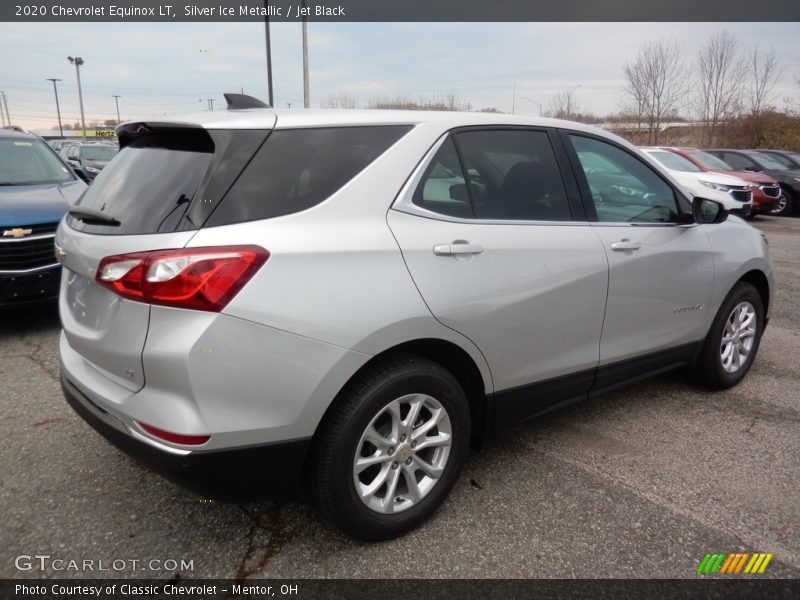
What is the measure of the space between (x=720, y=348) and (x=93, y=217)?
3.76m

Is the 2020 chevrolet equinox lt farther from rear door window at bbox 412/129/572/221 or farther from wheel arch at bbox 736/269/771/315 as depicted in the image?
wheel arch at bbox 736/269/771/315

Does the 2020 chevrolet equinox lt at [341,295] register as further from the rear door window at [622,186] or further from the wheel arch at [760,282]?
the wheel arch at [760,282]

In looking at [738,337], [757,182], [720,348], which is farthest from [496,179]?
[757,182]

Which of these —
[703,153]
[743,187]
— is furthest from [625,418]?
[703,153]

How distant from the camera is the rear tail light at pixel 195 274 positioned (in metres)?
1.91

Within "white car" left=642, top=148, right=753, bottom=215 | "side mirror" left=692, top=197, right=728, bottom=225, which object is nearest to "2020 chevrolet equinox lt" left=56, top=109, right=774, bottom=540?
"side mirror" left=692, top=197, right=728, bottom=225

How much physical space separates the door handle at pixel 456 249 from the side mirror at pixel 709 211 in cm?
191

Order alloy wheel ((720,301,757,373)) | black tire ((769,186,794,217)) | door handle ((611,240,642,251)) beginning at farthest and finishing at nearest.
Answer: black tire ((769,186,794,217)) < alloy wheel ((720,301,757,373)) < door handle ((611,240,642,251))

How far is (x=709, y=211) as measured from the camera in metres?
3.65

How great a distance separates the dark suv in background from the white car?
107 inches

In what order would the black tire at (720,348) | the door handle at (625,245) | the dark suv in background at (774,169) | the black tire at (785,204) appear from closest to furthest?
1. the door handle at (625,245)
2. the black tire at (720,348)
3. the black tire at (785,204)
4. the dark suv in background at (774,169)

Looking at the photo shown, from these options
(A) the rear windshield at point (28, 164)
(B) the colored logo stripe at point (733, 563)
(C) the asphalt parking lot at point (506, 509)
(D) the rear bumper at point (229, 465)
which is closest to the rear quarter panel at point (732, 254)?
(C) the asphalt parking lot at point (506, 509)

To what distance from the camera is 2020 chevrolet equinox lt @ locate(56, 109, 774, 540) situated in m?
1.95

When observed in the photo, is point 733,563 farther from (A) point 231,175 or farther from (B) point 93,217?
(B) point 93,217
